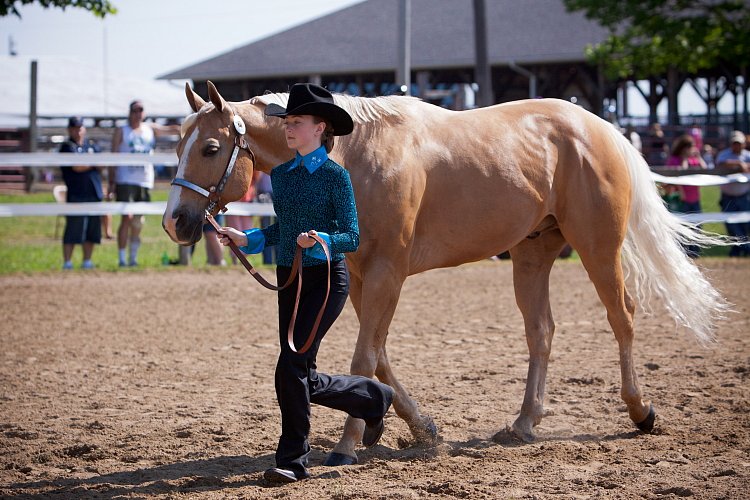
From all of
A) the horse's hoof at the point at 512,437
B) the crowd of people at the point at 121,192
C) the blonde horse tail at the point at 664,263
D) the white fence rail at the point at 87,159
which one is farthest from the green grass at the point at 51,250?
the horse's hoof at the point at 512,437

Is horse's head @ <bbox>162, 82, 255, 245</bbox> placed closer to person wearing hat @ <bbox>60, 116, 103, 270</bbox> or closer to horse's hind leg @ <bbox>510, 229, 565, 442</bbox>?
horse's hind leg @ <bbox>510, 229, 565, 442</bbox>

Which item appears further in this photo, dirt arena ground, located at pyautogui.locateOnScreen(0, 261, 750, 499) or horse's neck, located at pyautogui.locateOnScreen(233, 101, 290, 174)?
horse's neck, located at pyautogui.locateOnScreen(233, 101, 290, 174)

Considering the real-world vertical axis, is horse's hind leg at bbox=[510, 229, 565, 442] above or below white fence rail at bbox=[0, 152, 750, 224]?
below

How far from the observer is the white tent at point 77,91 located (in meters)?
42.1

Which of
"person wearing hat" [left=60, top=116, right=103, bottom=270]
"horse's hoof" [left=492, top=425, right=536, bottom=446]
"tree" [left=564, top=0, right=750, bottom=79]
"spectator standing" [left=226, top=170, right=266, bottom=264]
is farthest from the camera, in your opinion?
"tree" [left=564, top=0, right=750, bottom=79]

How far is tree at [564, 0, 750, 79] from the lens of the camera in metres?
25.9

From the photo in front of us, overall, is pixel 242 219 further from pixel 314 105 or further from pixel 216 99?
pixel 314 105

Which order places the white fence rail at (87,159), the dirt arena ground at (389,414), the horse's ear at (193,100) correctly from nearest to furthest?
the dirt arena ground at (389,414) < the horse's ear at (193,100) < the white fence rail at (87,159)

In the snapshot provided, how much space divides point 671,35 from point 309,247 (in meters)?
→ 25.1

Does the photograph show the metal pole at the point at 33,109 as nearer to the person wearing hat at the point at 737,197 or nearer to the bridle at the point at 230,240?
the person wearing hat at the point at 737,197

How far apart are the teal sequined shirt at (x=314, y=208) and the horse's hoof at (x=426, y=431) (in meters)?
1.19

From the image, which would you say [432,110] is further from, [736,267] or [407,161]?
[736,267]

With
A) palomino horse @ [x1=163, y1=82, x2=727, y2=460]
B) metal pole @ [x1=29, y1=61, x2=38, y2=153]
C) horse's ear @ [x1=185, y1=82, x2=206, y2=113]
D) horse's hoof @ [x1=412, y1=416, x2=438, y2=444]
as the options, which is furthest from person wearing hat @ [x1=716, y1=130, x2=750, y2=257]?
metal pole @ [x1=29, y1=61, x2=38, y2=153]

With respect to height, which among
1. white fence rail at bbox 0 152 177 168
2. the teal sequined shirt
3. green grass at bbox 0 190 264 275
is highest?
white fence rail at bbox 0 152 177 168
